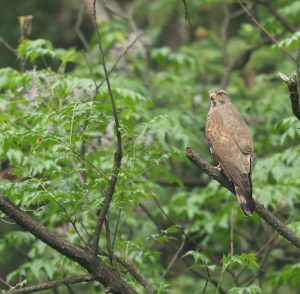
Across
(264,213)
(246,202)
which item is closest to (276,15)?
(246,202)

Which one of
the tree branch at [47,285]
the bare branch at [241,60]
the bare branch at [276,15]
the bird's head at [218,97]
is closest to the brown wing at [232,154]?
the bird's head at [218,97]

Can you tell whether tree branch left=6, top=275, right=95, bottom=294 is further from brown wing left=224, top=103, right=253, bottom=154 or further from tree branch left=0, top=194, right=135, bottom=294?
brown wing left=224, top=103, right=253, bottom=154

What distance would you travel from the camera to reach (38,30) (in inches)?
538

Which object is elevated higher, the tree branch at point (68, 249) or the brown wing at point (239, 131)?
the brown wing at point (239, 131)

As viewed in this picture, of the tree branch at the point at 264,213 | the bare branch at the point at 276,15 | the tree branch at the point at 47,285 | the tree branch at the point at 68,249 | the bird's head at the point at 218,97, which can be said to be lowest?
the tree branch at the point at 47,285

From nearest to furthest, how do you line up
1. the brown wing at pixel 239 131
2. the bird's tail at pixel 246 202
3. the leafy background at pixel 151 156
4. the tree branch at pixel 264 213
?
the tree branch at pixel 264 213 → the bird's tail at pixel 246 202 → the leafy background at pixel 151 156 → the brown wing at pixel 239 131

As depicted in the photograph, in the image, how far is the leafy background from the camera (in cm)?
542

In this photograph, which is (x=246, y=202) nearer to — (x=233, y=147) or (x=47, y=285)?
(x=233, y=147)

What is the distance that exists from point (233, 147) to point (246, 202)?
3.00 feet

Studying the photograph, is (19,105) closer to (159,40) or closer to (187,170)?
(187,170)

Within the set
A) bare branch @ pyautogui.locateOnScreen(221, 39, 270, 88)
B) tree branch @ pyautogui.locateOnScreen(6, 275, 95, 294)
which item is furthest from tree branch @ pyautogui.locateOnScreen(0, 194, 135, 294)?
bare branch @ pyautogui.locateOnScreen(221, 39, 270, 88)

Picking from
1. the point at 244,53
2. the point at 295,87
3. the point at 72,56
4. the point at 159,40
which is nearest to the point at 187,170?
the point at 244,53

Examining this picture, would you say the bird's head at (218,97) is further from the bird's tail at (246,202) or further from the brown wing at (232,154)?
the bird's tail at (246,202)

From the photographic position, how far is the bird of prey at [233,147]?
5.48 meters
